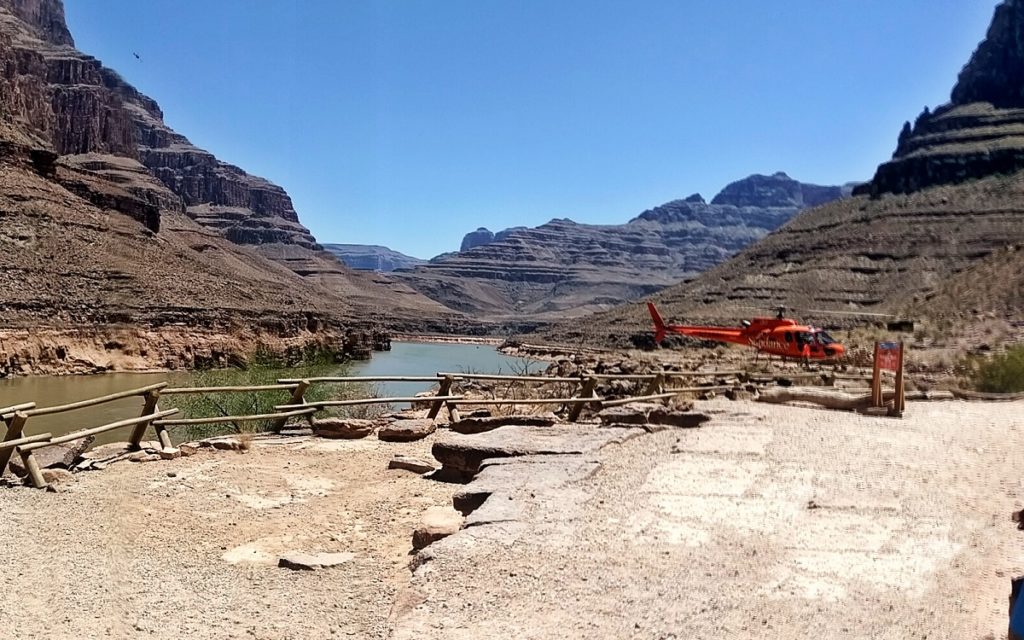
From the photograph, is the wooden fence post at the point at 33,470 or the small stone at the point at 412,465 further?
the small stone at the point at 412,465

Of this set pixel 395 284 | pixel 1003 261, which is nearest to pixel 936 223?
pixel 1003 261

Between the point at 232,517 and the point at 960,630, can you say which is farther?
the point at 232,517

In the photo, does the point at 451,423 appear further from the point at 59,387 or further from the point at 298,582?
the point at 59,387

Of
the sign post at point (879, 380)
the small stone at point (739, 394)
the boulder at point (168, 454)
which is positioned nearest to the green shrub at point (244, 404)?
the boulder at point (168, 454)

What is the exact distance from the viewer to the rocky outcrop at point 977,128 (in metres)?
74.4

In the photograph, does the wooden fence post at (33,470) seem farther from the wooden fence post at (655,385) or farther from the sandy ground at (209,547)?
the wooden fence post at (655,385)

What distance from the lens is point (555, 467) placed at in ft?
25.3

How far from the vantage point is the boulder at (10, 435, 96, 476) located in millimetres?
8430

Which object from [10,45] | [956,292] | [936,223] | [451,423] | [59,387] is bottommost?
[59,387]

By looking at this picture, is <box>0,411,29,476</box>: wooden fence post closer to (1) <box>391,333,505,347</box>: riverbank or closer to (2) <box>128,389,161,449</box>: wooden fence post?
(2) <box>128,389,161,449</box>: wooden fence post

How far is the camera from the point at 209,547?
252 inches

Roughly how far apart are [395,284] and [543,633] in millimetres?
160768

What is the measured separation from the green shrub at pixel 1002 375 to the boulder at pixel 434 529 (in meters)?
14.7

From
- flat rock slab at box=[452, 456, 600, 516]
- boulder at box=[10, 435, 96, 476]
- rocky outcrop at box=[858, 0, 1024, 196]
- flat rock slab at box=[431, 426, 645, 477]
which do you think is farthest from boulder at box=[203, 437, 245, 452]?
rocky outcrop at box=[858, 0, 1024, 196]
